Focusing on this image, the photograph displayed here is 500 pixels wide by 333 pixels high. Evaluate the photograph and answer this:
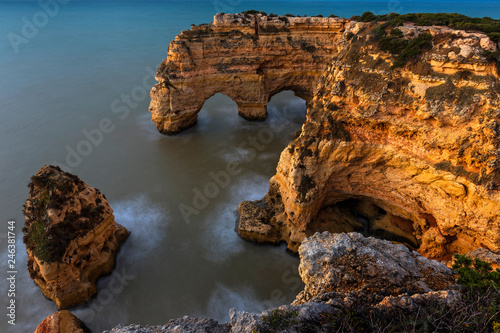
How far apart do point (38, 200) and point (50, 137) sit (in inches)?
570

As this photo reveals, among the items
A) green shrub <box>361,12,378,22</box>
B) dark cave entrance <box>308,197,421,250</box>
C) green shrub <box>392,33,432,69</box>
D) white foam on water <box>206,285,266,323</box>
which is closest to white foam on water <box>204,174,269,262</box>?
white foam on water <box>206,285,266,323</box>

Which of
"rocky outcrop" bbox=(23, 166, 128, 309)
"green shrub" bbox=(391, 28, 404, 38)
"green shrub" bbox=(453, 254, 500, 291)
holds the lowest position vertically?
"rocky outcrop" bbox=(23, 166, 128, 309)

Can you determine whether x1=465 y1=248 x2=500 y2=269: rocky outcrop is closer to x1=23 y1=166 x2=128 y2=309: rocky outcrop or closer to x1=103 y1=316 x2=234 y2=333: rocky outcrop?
x1=103 y1=316 x2=234 y2=333: rocky outcrop

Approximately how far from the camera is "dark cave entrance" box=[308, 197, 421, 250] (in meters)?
13.3

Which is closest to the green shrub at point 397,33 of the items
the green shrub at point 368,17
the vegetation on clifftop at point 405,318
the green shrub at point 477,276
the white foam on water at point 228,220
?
the green shrub at point 368,17

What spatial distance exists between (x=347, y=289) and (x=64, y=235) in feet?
33.0

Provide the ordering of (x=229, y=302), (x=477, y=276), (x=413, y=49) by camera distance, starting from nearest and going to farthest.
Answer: (x=477, y=276), (x=413, y=49), (x=229, y=302)

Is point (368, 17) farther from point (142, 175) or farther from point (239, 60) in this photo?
point (142, 175)

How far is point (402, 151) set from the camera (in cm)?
1138

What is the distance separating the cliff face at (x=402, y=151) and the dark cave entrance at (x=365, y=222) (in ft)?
0.17

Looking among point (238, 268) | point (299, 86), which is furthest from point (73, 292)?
point (299, 86)

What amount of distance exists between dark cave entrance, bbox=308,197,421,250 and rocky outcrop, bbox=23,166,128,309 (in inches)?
371

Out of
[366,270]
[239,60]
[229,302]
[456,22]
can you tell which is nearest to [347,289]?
[366,270]

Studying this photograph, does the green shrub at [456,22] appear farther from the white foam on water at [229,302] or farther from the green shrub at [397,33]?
the white foam on water at [229,302]
